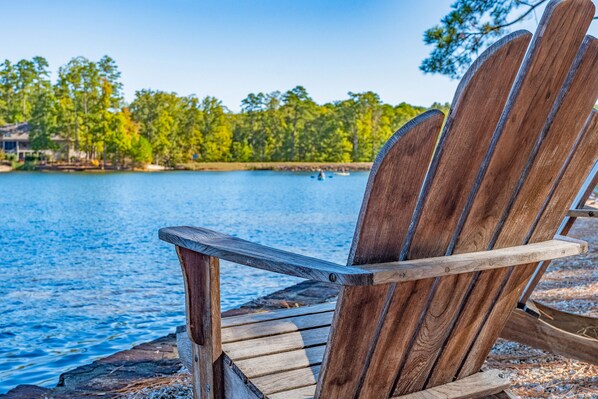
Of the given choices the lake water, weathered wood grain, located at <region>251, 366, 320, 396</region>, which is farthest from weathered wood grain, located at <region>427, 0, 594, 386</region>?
the lake water

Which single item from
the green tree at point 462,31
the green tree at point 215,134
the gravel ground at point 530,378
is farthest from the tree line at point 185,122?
the gravel ground at point 530,378

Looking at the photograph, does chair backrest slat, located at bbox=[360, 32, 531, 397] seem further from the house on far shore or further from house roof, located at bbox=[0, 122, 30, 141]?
house roof, located at bbox=[0, 122, 30, 141]

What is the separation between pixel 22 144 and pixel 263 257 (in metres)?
68.0

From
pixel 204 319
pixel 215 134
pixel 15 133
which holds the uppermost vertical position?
pixel 204 319

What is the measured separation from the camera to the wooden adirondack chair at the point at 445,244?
107cm

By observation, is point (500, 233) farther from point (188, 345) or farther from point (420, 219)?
point (188, 345)

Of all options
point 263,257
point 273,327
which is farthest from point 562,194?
point 273,327

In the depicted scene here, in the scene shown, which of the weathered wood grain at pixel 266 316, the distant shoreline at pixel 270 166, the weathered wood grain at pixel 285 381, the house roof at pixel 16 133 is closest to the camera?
the weathered wood grain at pixel 285 381

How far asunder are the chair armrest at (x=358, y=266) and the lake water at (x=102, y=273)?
3.06 m

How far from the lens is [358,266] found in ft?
3.48

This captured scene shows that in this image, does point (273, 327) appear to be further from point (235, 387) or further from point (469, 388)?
point (469, 388)

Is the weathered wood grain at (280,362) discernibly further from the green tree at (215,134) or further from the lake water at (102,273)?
the green tree at (215,134)

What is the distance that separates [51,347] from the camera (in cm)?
483

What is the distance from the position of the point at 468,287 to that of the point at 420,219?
12.2 inches
